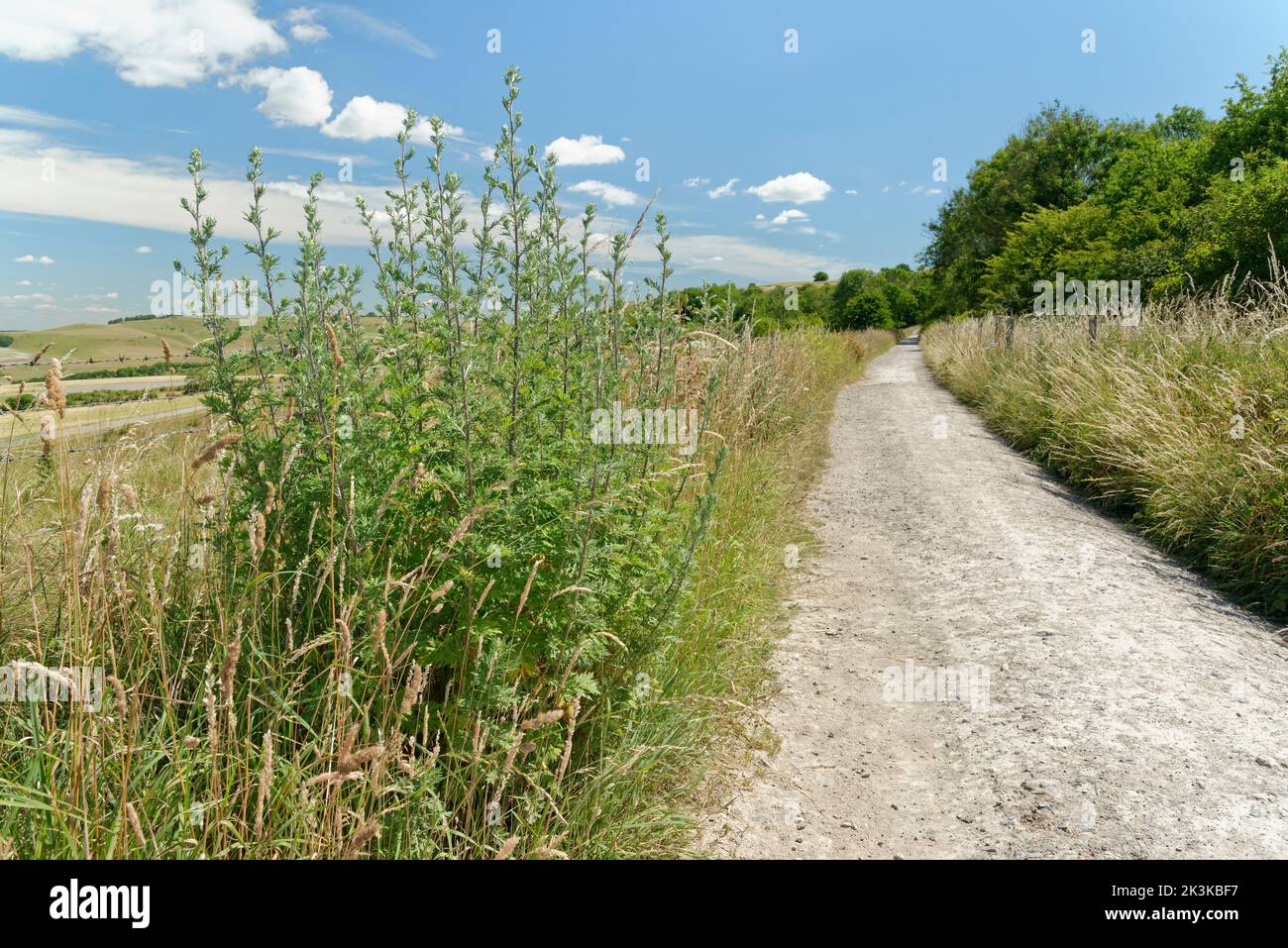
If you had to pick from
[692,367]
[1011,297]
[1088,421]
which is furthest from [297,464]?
[1011,297]

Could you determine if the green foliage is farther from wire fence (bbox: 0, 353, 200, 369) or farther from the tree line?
the tree line

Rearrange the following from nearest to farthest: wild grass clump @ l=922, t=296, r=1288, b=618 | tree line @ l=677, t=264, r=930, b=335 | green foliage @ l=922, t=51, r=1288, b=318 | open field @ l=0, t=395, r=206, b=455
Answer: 1. open field @ l=0, t=395, r=206, b=455
2. wild grass clump @ l=922, t=296, r=1288, b=618
3. green foliage @ l=922, t=51, r=1288, b=318
4. tree line @ l=677, t=264, r=930, b=335

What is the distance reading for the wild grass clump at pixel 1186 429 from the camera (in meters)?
5.72

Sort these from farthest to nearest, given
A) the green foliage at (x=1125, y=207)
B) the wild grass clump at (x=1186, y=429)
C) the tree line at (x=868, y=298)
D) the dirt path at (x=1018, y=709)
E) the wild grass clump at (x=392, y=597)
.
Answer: the tree line at (x=868, y=298)
the green foliage at (x=1125, y=207)
the wild grass clump at (x=1186, y=429)
the dirt path at (x=1018, y=709)
the wild grass clump at (x=392, y=597)

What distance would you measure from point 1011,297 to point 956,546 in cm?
2584

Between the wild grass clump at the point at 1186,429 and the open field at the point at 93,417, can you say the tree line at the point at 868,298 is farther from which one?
the open field at the point at 93,417

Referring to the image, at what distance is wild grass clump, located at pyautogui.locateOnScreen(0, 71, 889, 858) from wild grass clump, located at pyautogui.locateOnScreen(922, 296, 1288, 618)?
196 inches

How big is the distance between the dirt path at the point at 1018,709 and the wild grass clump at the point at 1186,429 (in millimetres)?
409

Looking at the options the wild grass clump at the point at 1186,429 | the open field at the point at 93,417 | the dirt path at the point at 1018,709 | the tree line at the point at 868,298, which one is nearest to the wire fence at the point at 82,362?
the open field at the point at 93,417

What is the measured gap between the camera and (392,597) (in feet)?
8.35

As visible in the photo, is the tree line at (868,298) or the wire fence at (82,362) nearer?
the wire fence at (82,362)

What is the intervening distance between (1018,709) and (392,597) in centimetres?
302

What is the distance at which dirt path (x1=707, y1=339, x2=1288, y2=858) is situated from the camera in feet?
9.43

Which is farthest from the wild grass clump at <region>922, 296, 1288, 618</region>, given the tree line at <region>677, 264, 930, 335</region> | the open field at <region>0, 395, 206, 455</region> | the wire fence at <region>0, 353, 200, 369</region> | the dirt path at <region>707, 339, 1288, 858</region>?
the tree line at <region>677, 264, 930, 335</region>
